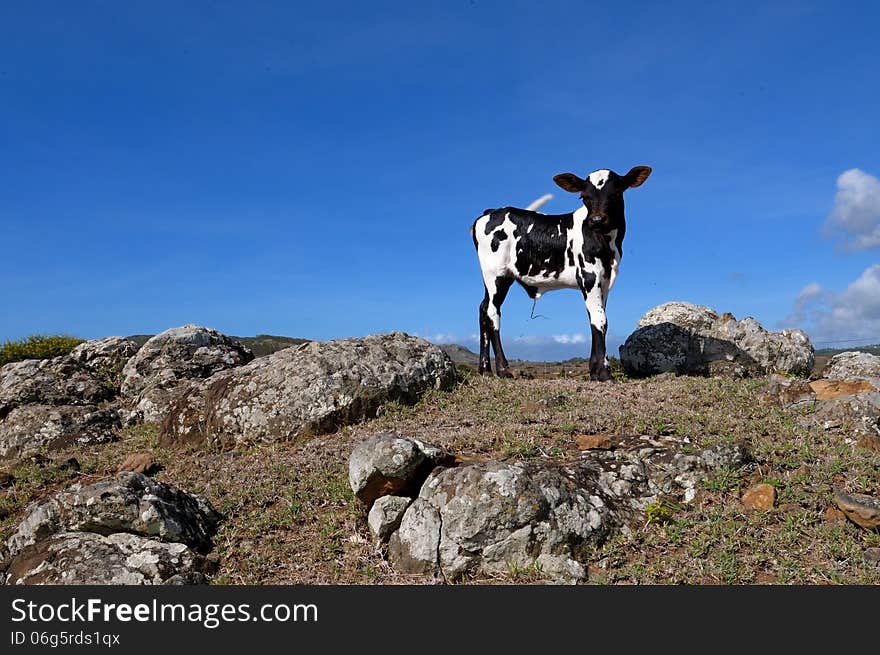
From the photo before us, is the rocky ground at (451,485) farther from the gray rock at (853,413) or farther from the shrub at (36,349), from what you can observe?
the shrub at (36,349)

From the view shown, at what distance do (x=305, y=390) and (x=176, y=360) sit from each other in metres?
5.66

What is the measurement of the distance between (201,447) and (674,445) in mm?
7098

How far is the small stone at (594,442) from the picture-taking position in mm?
8984

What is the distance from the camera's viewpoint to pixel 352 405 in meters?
11.2

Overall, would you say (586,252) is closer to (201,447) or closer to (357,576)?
(201,447)

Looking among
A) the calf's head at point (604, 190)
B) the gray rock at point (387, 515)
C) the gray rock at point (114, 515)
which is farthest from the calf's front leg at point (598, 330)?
the gray rock at point (114, 515)

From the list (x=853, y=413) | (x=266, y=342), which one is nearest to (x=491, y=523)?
(x=853, y=413)

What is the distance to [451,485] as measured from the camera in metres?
7.48

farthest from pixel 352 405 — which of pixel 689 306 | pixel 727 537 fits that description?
pixel 689 306

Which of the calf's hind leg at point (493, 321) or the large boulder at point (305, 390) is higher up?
the calf's hind leg at point (493, 321)

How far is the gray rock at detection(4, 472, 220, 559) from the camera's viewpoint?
7.57m

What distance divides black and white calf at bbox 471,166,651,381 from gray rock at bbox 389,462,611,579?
700 centimetres

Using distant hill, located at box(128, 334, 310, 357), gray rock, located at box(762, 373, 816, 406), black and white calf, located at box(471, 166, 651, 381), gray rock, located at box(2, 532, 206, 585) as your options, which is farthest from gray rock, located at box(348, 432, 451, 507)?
distant hill, located at box(128, 334, 310, 357)

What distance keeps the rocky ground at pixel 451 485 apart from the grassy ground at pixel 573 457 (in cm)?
3
